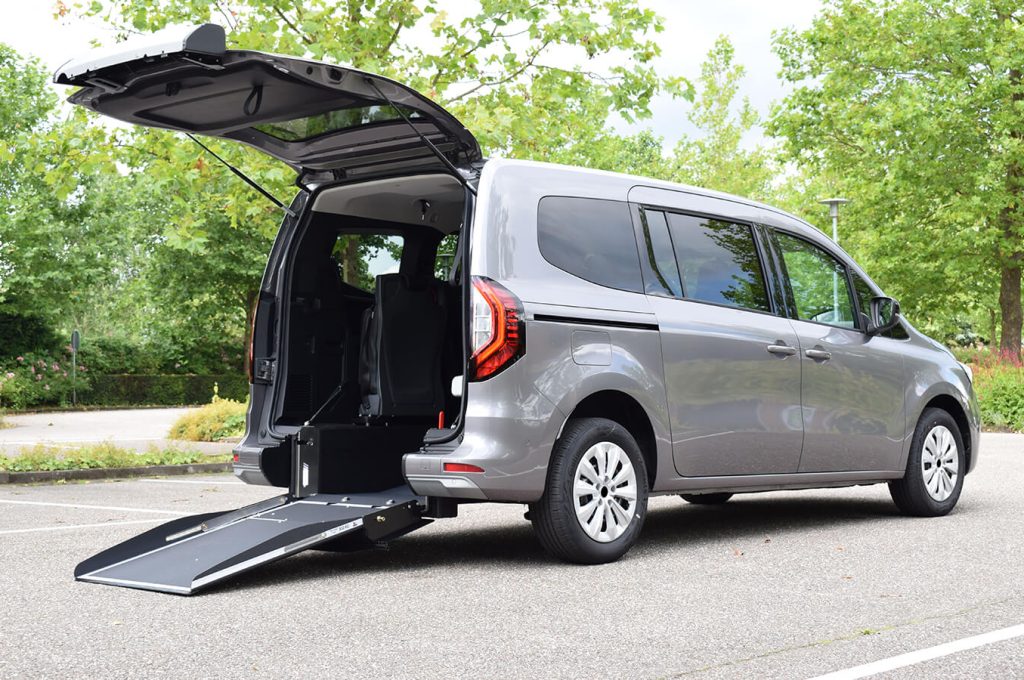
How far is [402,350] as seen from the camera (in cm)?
722

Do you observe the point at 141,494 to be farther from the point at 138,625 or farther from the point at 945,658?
the point at 945,658

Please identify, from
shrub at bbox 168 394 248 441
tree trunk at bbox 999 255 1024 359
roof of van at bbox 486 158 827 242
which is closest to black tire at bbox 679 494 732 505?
roof of van at bbox 486 158 827 242

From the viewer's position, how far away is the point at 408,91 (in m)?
6.28

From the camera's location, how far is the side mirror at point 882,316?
328 inches

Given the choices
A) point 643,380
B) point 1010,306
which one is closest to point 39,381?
point 1010,306

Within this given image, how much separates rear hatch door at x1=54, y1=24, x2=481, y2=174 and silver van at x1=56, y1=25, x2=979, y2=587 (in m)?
0.02

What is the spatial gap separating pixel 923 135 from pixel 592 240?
75.5 feet

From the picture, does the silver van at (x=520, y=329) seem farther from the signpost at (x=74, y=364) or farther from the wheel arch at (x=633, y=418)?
the signpost at (x=74, y=364)

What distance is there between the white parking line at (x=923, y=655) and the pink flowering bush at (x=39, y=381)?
31874mm

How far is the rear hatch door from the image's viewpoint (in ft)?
19.2

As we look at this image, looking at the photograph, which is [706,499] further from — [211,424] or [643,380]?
[211,424]

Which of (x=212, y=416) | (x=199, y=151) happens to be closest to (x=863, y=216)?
(x=212, y=416)

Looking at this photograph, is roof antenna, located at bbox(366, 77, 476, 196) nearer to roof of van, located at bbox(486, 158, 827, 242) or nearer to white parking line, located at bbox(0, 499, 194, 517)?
roof of van, located at bbox(486, 158, 827, 242)

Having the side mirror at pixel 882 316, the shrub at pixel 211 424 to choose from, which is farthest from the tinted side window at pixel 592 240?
the shrub at pixel 211 424
